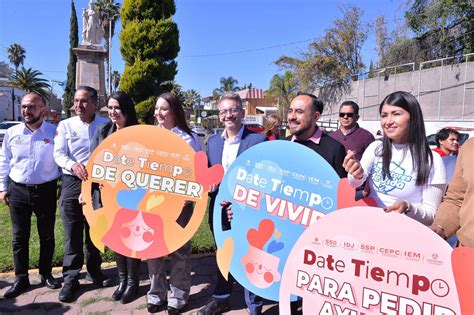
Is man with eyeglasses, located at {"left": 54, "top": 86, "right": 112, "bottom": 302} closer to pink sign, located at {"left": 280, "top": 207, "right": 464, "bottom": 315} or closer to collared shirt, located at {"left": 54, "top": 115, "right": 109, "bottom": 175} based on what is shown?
collared shirt, located at {"left": 54, "top": 115, "right": 109, "bottom": 175}

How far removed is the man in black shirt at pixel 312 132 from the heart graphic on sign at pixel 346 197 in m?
0.32

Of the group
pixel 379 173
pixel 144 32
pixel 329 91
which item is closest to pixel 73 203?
pixel 379 173

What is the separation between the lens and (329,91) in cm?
2923

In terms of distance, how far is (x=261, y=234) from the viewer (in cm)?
229

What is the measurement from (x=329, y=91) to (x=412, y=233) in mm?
29127

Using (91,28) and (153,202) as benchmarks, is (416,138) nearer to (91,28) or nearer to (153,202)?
(153,202)

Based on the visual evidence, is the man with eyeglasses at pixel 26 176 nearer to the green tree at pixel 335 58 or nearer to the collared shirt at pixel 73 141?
the collared shirt at pixel 73 141

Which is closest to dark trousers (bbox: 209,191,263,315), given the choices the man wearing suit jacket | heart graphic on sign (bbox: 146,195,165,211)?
the man wearing suit jacket

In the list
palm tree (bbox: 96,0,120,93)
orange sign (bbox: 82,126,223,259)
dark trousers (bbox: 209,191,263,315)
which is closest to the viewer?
dark trousers (bbox: 209,191,263,315)

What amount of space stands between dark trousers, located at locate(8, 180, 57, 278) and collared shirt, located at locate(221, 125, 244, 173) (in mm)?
1743

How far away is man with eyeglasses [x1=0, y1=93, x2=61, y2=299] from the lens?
314 centimetres

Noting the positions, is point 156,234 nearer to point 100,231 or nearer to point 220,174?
point 100,231

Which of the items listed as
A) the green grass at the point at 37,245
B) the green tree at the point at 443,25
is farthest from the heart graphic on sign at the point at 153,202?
the green tree at the point at 443,25

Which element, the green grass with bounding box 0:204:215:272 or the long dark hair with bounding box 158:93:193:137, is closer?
the long dark hair with bounding box 158:93:193:137
